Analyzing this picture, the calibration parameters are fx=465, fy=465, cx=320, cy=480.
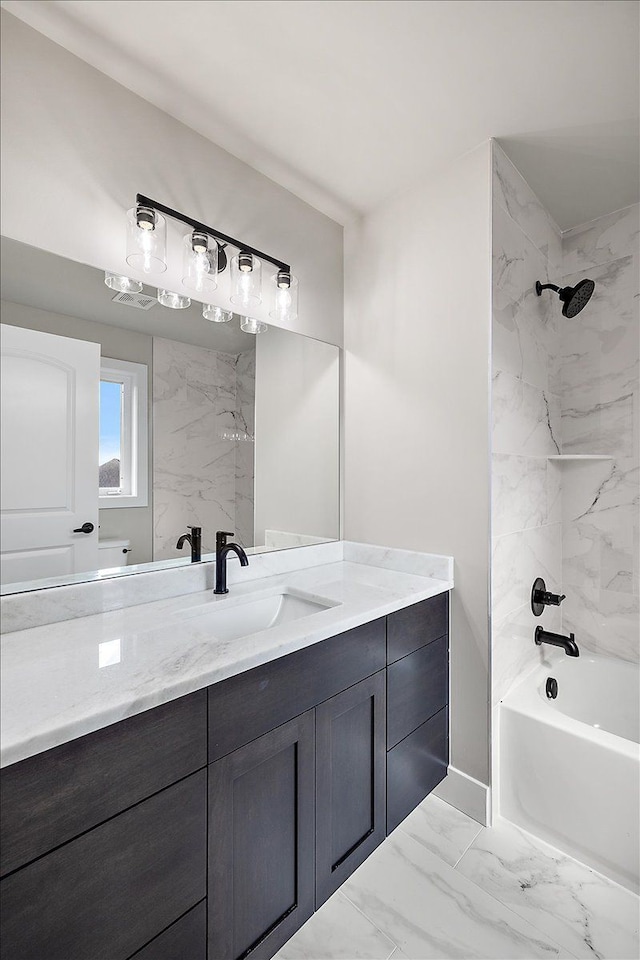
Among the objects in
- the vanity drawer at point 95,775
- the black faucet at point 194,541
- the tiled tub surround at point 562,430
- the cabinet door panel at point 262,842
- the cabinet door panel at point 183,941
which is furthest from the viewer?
the tiled tub surround at point 562,430

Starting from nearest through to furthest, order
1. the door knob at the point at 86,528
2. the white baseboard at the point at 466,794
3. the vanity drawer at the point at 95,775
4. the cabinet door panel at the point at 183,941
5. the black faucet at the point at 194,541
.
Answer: the vanity drawer at the point at 95,775, the cabinet door panel at the point at 183,941, the door knob at the point at 86,528, the black faucet at the point at 194,541, the white baseboard at the point at 466,794

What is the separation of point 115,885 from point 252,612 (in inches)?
31.7

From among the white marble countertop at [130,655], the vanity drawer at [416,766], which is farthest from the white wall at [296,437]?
the vanity drawer at [416,766]

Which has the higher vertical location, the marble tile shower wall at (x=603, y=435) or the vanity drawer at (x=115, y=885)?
the marble tile shower wall at (x=603, y=435)

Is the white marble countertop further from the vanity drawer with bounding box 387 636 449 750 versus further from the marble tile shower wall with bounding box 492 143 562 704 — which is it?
the marble tile shower wall with bounding box 492 143 562 704

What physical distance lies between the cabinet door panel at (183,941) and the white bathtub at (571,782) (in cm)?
125

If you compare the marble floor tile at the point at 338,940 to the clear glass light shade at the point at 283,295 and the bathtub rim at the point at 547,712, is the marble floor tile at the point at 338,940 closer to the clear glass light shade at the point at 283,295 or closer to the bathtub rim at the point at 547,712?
the bathtub rim at the point at 547,712

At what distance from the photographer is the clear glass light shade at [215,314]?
169 centimetres

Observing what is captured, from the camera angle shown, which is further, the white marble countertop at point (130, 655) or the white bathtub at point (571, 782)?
the white bathtub at point (571, 782)

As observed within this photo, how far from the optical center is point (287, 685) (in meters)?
1.19

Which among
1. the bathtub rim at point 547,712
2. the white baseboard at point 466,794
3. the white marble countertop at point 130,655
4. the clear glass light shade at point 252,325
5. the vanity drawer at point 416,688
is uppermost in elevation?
the clear glass light shade at point 252,325

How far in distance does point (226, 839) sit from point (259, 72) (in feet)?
6.86

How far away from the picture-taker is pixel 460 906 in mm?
1420

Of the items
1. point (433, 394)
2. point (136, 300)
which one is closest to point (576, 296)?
point (433, 394)
